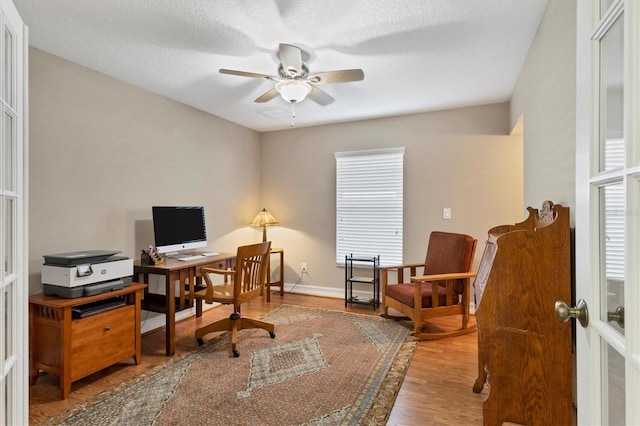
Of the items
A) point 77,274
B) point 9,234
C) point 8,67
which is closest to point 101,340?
point 77,274

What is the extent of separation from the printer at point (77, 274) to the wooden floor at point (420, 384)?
0.62m

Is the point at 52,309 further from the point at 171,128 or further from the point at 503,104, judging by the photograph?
the point at 503,104

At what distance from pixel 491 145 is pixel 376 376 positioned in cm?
271

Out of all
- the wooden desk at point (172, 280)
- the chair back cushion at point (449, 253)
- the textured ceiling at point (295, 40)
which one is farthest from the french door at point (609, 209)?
the wooden desk at point (172, 280)

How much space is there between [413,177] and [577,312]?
3219mm

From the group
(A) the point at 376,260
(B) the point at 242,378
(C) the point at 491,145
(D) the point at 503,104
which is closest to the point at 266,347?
(B) the point at 242,378

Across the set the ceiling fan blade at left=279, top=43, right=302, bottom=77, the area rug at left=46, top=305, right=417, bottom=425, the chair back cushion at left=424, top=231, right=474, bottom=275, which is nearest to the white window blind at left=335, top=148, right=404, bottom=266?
the chair back cushion at left=424, top=231, right=474, bottom=275

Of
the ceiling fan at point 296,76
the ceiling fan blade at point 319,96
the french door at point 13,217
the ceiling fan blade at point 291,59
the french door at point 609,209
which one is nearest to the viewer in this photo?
the french door at point 609,209

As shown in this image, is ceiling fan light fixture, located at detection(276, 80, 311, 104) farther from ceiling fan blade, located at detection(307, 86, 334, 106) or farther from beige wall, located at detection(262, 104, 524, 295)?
beige wall, located at detection(262, 104, 524, 295)

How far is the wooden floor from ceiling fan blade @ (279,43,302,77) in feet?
7.39

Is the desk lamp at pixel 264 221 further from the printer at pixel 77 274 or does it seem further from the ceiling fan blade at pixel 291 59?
the ceiling fan blade at pixel 291 59

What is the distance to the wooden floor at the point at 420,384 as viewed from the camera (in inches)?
74.9

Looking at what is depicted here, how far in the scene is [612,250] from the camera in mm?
771

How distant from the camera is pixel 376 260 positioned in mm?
4066
